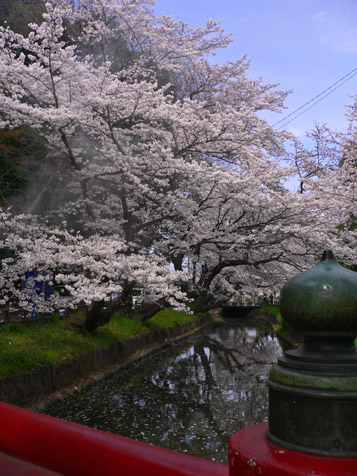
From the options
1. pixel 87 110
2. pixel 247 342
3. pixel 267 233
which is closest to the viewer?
pixel 87 110

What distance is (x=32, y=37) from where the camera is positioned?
10.5 meters

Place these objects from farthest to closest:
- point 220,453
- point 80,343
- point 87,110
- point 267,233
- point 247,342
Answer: point 247,342 → point 267,233 → point 80,343 → point 87,110 → point 220,453

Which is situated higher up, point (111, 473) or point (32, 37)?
point (32, 37)

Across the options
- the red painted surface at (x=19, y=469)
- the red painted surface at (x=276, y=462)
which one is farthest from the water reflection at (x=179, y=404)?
the red painted surface at (x=276, y=462)

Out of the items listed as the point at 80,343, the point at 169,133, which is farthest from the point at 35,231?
the point at 169,133

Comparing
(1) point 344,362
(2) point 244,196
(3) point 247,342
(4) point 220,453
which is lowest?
(3) point 247,342

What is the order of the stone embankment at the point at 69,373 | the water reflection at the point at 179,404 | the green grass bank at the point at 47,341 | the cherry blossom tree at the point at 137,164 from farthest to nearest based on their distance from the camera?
the cherry blossom tree at the point at 137,164
the green grass bank at the point at 47,341
the stone embankment at the point at 69,373
the water reflection at the point at 179,404

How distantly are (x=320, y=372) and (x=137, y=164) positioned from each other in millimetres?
11444

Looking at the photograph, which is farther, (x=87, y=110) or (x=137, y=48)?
(x=137, y=48)

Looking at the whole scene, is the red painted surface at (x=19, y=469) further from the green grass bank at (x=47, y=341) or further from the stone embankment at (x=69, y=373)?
the green grass bank at (x=47, y=341)

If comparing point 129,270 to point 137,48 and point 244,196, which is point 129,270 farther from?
point 137,48

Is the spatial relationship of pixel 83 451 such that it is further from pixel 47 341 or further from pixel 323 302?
pixel 47 341

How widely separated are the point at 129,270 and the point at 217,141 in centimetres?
482

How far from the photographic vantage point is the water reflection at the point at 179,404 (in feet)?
26.1
